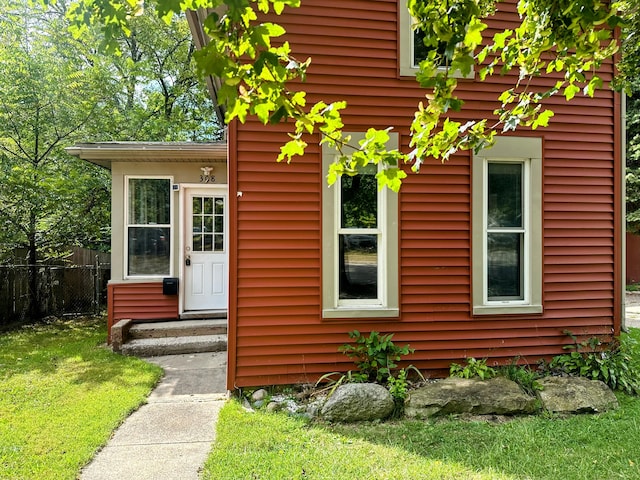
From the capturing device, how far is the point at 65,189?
26.7 feet

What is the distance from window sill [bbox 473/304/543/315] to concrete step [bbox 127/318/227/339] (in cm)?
382

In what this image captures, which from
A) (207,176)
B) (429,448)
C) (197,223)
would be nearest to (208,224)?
(197,223)

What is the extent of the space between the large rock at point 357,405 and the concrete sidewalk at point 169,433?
1095 mm

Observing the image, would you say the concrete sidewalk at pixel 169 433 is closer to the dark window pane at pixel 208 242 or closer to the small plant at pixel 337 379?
the small plant at pixel 337 379

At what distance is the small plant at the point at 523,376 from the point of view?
416 centimetres

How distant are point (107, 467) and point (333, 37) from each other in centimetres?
453

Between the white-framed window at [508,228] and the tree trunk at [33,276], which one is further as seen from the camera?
the tree trunk at [33,276]

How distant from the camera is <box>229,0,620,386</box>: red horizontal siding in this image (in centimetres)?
430

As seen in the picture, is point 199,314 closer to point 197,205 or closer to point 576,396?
point 197,205

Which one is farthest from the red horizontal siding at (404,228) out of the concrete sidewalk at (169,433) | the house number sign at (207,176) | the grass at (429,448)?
the house number sign at (207,176)

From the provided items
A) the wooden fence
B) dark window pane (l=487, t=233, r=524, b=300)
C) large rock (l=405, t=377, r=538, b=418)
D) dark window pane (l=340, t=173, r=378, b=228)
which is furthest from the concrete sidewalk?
the wooden fence

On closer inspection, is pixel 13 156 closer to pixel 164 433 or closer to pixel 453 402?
pixel 164 433

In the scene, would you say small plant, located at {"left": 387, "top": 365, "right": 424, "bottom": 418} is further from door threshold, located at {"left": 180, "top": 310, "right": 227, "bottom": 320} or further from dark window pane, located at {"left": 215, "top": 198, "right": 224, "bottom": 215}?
dark window pane, located at {"left": 215, "top": 198, "right": 224, "bottom": 215}

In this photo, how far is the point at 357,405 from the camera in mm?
3703
